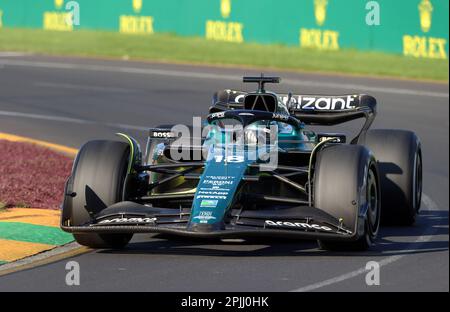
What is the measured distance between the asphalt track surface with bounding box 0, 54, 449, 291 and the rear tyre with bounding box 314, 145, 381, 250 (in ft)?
0.67

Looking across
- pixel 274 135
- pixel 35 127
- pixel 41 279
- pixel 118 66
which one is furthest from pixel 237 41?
pixel 41 279

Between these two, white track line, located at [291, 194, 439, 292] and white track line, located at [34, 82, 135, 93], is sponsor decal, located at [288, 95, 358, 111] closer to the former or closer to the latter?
white track line, located at [291, 194, 439, 292]

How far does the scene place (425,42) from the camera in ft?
95.2

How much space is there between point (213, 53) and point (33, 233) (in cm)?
2171

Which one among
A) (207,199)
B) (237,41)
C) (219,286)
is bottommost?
(219,286)

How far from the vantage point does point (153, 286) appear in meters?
8.53

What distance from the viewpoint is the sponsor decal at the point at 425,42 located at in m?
28.5

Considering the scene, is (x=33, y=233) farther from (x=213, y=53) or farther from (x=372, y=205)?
(x=213, y=53)

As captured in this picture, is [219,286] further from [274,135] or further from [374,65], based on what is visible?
[374,65]

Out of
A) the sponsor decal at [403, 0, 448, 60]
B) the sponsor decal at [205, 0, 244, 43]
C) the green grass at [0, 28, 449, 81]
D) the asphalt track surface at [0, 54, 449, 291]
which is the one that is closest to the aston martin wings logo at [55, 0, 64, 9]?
the green grass at [0, 28, 449, 81]

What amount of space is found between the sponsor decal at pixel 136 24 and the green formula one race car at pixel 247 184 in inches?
851

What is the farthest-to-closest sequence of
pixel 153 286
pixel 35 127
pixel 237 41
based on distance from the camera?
pixel 237 41 → pixel 35 127 → pixel 153 286

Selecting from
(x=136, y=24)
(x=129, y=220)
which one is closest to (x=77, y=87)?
(x=136, y=24)

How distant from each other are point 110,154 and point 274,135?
5.71 feet
